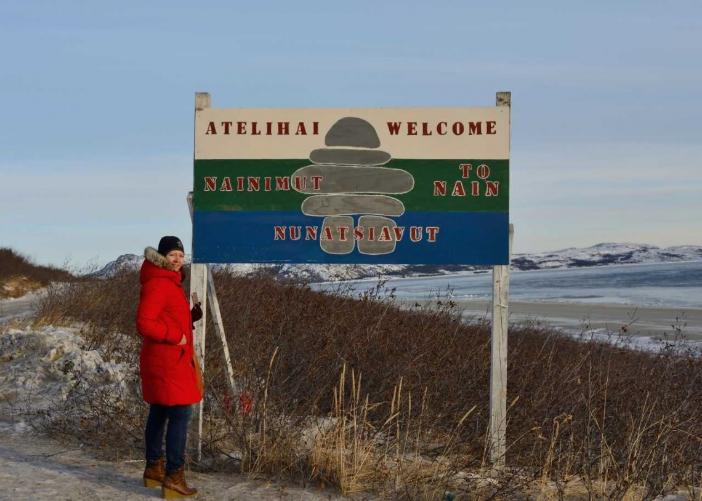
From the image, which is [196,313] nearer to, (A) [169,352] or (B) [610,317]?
(A) [169,352]

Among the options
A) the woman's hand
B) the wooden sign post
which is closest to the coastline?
the wooden sign post

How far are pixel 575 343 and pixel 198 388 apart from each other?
11.6 m

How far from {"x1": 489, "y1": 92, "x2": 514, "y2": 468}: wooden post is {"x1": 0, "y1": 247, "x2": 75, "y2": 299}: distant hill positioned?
20.2 meters

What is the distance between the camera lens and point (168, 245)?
482 centimetres

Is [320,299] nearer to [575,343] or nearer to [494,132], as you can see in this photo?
[575,343]

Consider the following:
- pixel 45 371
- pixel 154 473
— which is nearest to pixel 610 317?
pixel 45 371

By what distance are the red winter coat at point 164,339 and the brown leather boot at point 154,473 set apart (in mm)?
544

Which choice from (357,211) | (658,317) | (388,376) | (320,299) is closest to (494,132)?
(357,211)

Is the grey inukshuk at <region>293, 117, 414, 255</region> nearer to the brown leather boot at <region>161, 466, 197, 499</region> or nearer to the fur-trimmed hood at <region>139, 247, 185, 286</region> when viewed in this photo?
the fur-trimmed hood at <region>139, 247, 185, 286</region>

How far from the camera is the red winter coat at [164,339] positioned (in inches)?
186

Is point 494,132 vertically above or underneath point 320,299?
above

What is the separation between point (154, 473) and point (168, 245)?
150cm

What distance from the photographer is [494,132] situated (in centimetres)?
595

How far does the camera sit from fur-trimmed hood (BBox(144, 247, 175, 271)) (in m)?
4.76
